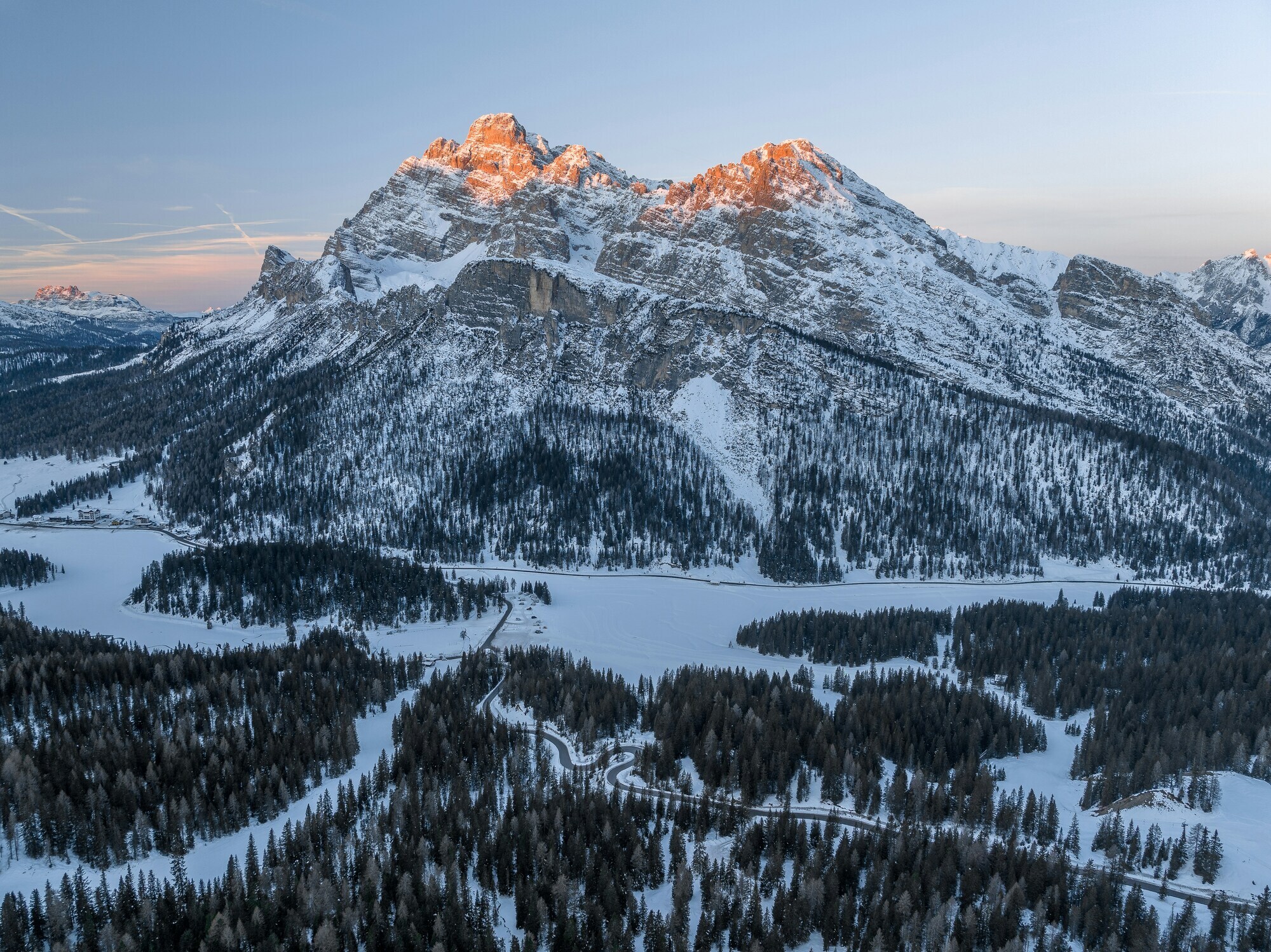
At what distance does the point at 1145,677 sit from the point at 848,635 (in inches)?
2129

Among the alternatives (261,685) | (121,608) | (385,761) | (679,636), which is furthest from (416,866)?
(121,608)

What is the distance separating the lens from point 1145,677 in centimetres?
14325

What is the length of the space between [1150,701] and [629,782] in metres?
89.0

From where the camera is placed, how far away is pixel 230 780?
332 ft

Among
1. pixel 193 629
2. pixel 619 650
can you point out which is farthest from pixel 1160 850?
pixel 193 629

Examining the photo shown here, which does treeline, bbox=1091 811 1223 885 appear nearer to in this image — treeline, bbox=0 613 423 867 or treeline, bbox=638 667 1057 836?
treeline, bbox=638 667 1057 836

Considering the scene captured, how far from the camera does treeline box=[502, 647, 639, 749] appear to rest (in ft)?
416

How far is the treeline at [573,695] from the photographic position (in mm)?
126812

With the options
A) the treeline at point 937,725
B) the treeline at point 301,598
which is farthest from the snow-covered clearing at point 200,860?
the treeline at point 301,598

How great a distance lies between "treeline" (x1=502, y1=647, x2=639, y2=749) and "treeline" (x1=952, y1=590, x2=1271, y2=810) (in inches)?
2654

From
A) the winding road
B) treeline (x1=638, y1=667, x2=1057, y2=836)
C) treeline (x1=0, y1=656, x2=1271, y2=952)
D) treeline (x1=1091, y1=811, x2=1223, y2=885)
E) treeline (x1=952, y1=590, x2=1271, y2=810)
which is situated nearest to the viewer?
treeline (x1=0, y1=656, x2=1271, y2=952)

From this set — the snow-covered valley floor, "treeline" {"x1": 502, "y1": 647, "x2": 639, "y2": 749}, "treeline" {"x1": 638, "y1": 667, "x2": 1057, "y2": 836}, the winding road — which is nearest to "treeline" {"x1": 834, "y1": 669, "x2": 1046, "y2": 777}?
"treeline" {"x1": 638, "y1": 667, "x2": 1057, "y2": 836}

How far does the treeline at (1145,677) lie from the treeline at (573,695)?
6741 cm

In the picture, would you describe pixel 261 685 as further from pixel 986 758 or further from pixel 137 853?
pixel 986 758
